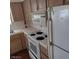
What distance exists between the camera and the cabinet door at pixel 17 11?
4.03m

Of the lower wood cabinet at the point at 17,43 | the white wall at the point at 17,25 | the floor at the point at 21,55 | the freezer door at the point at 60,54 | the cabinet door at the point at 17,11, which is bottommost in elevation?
the floor at the point at 21,55

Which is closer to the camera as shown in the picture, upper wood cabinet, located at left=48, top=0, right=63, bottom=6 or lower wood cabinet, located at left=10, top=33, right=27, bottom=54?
upper wood cabinet, located at left=48, top=0, right=63, bottom=6

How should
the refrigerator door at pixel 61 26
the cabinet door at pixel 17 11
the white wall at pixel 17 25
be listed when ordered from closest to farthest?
the refrigerator door at pixel 61 26 → the cabinet door at pixel 17 11 → the white wall at pixel 17 25

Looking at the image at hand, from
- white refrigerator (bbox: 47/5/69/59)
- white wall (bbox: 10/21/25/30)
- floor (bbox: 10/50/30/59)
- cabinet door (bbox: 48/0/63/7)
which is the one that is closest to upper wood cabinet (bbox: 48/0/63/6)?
cabinet door (bbox: 48/0/63/7)

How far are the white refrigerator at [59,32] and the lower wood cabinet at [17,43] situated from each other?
1.96 metres

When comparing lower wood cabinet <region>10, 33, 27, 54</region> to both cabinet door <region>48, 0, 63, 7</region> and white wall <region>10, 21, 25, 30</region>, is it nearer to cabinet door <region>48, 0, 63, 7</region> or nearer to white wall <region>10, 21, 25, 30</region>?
white wall <region>10, 21, 25, 30</region>

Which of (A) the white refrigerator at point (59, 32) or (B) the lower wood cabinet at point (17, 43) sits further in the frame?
(B) the lower wood cabinet at point (17, 43)

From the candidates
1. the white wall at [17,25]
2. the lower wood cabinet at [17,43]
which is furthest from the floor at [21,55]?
the white wall at [17,25]

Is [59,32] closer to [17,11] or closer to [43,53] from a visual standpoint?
[43,53]

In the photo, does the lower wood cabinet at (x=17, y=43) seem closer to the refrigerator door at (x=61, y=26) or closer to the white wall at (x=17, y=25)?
the white wall at (x=17, y=25)

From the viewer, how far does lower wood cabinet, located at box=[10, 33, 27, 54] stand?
3.58 meters

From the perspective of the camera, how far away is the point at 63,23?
1415 millimetres
